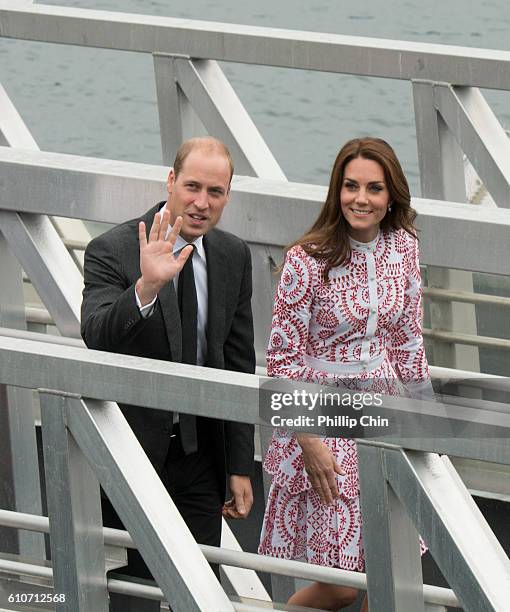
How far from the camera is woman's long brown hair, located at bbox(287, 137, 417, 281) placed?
3.27 metres

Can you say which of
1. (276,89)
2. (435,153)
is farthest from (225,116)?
(276,89)

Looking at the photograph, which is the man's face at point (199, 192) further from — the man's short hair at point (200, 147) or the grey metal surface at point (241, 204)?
the grey metal surface at point (241, 204)

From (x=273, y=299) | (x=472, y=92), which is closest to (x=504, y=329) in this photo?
(x=472, y=92)

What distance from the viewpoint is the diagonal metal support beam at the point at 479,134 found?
4871mm

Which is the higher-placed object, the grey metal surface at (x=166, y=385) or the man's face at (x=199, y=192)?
the man's face at (x=199, y=192)

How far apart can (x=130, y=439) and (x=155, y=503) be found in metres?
0.11

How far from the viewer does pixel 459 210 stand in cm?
329

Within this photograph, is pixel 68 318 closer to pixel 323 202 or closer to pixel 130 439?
pixel 323 202

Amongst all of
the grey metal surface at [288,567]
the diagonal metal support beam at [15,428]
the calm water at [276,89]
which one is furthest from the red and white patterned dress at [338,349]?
the calm water at [276,89]

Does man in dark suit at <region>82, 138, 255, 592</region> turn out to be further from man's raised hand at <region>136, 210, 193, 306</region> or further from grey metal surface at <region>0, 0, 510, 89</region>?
grey metal surface at <region>0, 0, 510, 89</region>

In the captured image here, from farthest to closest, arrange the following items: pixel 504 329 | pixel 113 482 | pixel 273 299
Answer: pixel 504 329 → pixel 273 299 → pixel 113 482

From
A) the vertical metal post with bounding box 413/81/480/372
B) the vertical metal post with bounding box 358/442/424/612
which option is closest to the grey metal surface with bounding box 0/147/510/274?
the vertical metal post with bounding box 358/442/424/612

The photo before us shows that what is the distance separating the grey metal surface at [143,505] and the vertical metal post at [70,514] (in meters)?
0.03

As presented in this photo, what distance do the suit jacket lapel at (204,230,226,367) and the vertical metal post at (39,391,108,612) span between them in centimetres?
66
